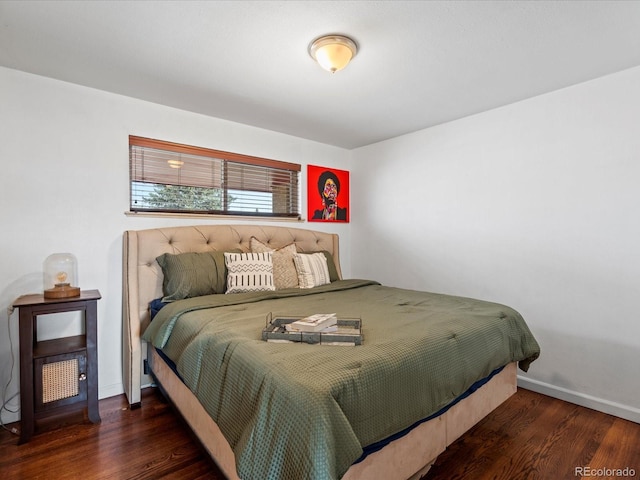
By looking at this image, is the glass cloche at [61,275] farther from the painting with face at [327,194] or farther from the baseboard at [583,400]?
the baseboard at [583,400]

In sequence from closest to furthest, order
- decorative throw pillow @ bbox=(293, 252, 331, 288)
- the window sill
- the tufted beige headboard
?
the tufted beige headboard, the window sill, decorative throw pillow @ bbox=(293, 252, 331, 288)

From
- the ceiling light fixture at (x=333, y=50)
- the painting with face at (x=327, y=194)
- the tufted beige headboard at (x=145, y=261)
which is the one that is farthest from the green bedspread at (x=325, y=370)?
the painting with face at (x=327, y=194)

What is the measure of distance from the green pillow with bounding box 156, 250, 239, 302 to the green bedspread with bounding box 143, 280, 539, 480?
0.21 m

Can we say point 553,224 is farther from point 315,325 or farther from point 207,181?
point 207,181

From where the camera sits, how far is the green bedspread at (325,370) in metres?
0.98

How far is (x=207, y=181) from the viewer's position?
295 centimetres

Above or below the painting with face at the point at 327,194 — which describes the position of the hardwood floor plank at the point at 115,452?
below

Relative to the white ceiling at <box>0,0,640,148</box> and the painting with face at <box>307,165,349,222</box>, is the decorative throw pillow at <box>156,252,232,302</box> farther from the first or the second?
the painting with face at <box>307,165,349,222</box>

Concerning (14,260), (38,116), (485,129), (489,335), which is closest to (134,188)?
(38,116)

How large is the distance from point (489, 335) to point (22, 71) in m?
3.23

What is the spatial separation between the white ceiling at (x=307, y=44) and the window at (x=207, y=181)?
0.41 m

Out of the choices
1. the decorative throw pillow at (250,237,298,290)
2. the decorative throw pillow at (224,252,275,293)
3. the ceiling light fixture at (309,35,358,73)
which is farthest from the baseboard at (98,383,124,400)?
the ceiling light fixture at (309,35,358,73)

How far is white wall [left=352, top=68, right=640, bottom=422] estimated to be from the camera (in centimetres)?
214

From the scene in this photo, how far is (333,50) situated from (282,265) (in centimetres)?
163
